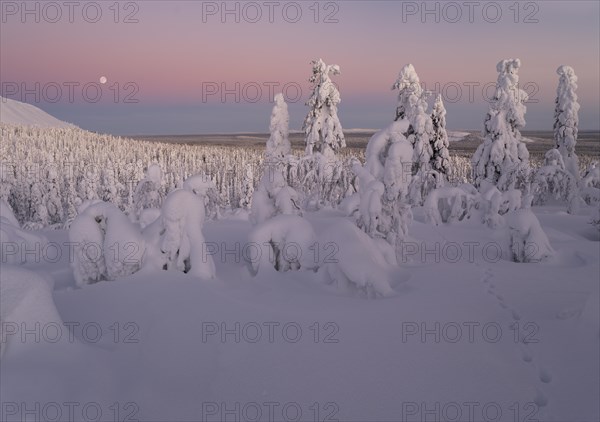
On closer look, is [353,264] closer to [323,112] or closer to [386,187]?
[386,187]

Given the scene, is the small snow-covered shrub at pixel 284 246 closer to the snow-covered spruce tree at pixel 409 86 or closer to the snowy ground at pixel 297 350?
the snowy ground at pixel 297 350

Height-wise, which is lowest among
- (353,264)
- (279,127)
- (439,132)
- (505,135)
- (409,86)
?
(353,264)

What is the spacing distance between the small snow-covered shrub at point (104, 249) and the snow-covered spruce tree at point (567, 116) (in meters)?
34.6

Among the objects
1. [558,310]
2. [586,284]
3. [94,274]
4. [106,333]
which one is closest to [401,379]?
[558,310]

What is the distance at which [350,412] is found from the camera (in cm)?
525

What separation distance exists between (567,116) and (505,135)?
9724 millimetres

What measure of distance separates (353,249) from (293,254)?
1.73m

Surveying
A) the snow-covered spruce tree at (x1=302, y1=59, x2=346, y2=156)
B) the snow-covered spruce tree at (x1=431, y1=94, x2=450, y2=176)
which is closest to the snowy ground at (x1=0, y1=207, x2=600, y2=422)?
the snow-covered spruce tree at (x1=302, y1=59, x2=346, y2=156)

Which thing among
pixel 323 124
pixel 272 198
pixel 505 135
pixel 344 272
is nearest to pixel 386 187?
pixel 272 198

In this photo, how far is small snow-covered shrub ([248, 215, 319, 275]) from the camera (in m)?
10.9

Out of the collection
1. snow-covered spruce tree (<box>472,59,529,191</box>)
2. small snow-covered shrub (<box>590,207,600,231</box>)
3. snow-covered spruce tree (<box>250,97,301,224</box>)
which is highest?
snow-covered spruce tree (<box>472,59,529,191</box>)

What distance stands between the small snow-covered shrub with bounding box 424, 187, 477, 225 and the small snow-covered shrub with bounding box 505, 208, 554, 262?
6824 mm

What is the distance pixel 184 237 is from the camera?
32.3ft

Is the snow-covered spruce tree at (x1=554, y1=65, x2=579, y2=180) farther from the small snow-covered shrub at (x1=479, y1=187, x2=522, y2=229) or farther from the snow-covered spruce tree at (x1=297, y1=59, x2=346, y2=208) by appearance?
the snow-covered spruce tree at (x1=297, y1=59, x2=346, y2=208)
